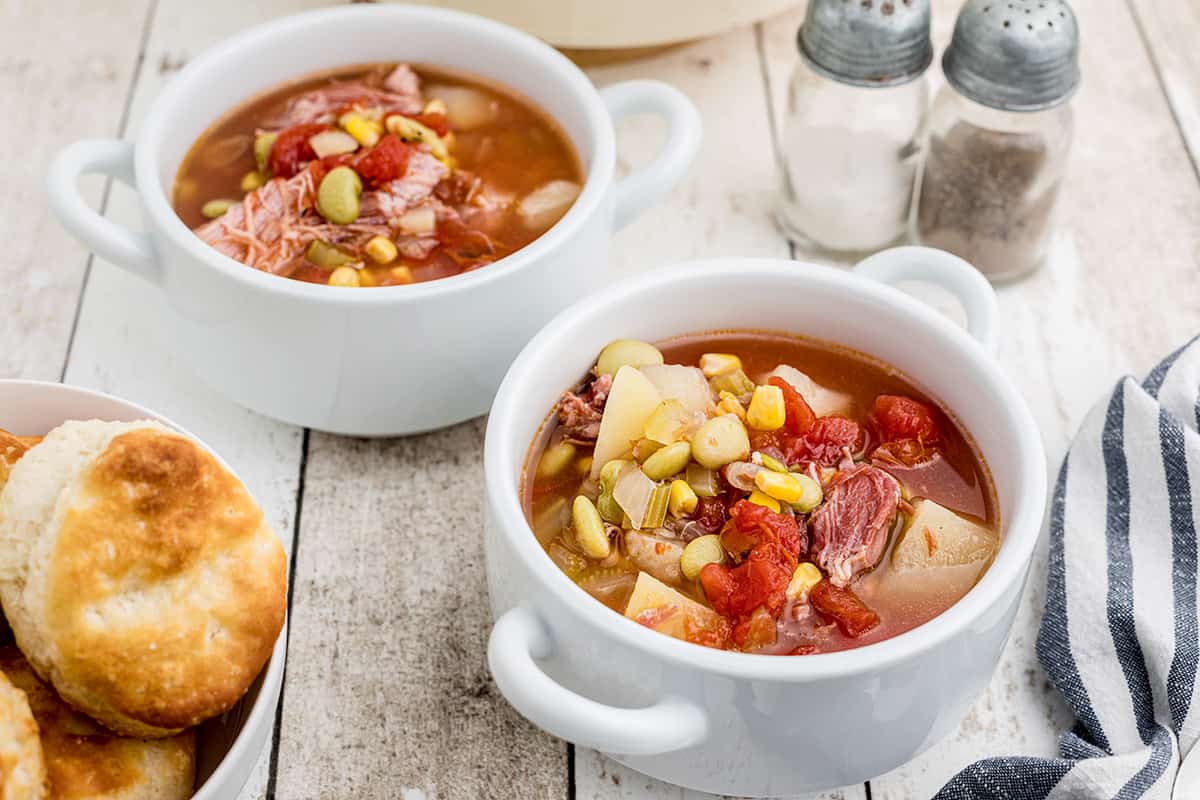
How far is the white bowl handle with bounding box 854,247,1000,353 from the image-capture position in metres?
2.35

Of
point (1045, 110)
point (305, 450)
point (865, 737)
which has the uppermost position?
point (1045, 110)

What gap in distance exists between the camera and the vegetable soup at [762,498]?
204 centimetres

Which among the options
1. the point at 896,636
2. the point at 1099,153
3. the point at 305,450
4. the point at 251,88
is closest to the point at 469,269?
the point at 305,450

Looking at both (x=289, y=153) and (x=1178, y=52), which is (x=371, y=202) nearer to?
(x=289, y=153)

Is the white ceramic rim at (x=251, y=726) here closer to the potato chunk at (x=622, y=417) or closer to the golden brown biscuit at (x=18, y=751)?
the golden brown biscuit at (x=18, y=751)

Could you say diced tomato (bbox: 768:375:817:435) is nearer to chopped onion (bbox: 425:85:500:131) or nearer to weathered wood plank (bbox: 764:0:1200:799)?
weathered wood plank (bbox: 764:0:1200:799)

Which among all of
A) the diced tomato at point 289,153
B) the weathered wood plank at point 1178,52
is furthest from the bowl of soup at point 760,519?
the weathered wood plank at point 1178,52

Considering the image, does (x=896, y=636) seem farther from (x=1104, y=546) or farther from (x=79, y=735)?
(x=79, y=735)

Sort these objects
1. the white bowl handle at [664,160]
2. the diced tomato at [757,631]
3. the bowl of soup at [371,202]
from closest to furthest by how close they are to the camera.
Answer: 1. the diced tomato at [757,631]
2. the bowl of soup at [371,202]
3. the white bowl handle at [664,160]

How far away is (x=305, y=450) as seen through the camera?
8.91 feet

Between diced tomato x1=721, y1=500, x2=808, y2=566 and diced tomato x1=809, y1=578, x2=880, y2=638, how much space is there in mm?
61

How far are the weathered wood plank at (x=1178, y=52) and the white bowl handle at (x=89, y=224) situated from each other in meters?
2.41

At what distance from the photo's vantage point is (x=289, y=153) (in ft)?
9.08

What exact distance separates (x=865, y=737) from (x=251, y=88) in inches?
74.8
